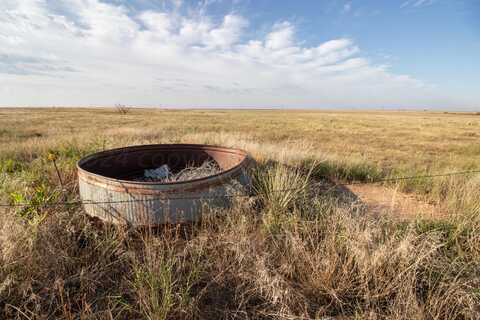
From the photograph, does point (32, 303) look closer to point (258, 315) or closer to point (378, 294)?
point (258, 315)

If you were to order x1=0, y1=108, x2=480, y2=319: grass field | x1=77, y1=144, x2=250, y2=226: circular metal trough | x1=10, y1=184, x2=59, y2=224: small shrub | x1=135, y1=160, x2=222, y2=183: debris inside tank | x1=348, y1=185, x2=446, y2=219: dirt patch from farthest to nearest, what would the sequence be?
x1=135, y1=160, x2=222, y2=183: debris inside tank → x1=348, y1=185, x2=446, y2=219: dirt patch → x1=77, y1=144, x2=250, y2=226: circular metal trough → x1=10, y1=184, x2=59, y2=224: small shrub → x1=0, y1=108, x2=480, y2=319: grass field

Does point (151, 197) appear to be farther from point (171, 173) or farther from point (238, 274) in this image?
point (171, 173)

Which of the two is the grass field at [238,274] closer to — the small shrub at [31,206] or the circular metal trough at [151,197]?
the small shrub at [31,206]

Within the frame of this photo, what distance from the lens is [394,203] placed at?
4398 millimetres

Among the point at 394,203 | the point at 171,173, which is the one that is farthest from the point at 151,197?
the point at 394,203

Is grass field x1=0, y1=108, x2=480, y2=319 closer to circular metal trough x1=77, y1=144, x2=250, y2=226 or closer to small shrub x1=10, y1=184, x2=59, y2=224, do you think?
small shrub x1=10, y1=184, x2=59, y2=224

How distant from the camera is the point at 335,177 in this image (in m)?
5.98

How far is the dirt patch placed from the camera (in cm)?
389

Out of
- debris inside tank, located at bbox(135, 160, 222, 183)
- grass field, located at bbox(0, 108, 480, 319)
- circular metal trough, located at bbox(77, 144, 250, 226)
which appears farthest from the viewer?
debris inside tank, located at bbox(135, 160, 222, 183)

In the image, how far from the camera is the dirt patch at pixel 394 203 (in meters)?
3.89

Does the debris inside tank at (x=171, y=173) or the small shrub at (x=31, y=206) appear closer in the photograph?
the small shrub at (x=31, y=206)

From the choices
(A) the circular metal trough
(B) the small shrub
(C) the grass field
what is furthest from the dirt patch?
(B) the small shrub

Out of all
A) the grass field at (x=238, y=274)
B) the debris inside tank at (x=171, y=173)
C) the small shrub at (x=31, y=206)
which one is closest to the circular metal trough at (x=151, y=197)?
the grass field at (x=238, y=274)

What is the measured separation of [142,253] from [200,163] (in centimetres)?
325
